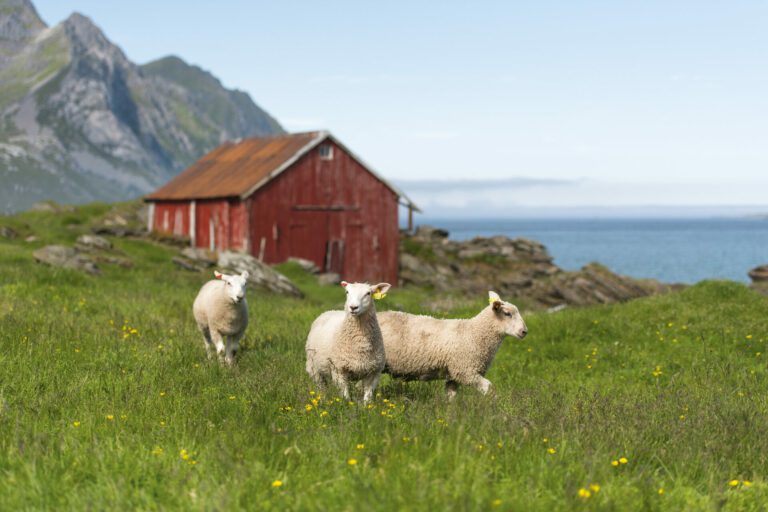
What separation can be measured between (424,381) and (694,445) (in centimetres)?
453

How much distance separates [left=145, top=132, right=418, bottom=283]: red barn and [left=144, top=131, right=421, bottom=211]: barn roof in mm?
65

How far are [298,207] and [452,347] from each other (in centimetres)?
2992

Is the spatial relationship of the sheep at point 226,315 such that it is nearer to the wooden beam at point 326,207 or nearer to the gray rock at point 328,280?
the gray rock at point 328,280

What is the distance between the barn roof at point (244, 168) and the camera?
38594 millimetres

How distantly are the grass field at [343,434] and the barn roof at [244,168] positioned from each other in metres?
25.8

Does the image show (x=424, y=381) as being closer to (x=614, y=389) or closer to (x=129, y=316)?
(x=614, y=389)

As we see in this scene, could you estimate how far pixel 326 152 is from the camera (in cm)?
4053

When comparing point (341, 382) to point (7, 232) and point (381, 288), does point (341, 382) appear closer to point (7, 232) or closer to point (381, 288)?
point (381, 288)

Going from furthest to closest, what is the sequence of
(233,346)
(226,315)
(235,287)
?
(233,346)
(226,315)
(235,287)

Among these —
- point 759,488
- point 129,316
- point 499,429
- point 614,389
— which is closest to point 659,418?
point 759,488

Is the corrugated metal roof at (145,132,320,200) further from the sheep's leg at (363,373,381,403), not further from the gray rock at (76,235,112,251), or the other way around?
the sheep's leg at (363,373,381,403)

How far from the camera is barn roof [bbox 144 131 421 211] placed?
127 ft

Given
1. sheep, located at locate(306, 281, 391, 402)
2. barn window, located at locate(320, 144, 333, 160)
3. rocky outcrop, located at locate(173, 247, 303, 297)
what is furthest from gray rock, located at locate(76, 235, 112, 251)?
sheep, located at locate(306, 281, 391, 402)

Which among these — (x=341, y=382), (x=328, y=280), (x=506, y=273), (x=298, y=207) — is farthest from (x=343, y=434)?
(x=506, y=273)
